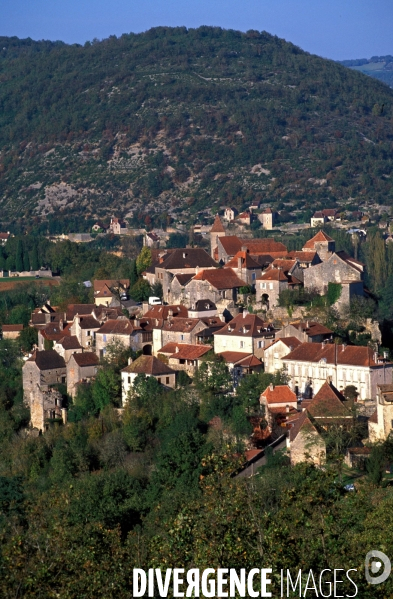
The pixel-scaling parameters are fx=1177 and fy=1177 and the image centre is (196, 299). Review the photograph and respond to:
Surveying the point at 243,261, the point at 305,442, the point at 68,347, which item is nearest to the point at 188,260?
the point at 243,261

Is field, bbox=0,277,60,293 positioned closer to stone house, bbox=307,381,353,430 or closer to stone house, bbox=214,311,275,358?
stone house, bbox=214,311,275,358

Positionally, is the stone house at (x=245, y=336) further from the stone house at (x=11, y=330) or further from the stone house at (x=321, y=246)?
the stone house at (x=11, y=330)

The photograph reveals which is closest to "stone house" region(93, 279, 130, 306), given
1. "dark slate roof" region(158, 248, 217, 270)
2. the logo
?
"dark slate roof" region(158, 248, 217, 270)

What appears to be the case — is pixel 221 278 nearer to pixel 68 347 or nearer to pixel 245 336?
pixel 245 336

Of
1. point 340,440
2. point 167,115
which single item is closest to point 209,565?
point 340,440

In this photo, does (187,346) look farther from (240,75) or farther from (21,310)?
(240,75)

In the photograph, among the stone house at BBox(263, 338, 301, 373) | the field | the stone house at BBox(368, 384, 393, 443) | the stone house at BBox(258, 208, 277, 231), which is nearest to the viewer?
the stone house at BBox(368, 384, 393, 443)
